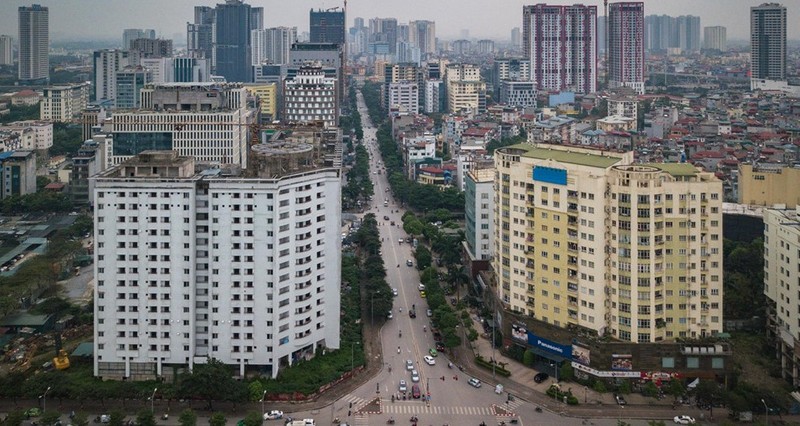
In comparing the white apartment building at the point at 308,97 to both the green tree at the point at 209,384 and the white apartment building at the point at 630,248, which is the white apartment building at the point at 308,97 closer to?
the white apartment building at the point at 630,248

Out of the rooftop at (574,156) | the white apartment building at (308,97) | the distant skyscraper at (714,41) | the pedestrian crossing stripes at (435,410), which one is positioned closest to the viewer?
the pedestrian crossing stripes at (435,410)

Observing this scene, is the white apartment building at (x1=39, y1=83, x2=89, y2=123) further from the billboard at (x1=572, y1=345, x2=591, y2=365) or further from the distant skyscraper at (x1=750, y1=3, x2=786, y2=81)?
the distant skyscraper at (x1=750, y1=3, x2=786, y2=81)

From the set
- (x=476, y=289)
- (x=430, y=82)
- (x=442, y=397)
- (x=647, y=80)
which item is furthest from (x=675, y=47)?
(x=442, y=397)

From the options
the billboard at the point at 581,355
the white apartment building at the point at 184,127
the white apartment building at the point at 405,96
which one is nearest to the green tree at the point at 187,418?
the billboard at the point at 581,355

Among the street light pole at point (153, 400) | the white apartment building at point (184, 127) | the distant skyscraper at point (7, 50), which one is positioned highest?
the distant skyscraper at point (7, 50)

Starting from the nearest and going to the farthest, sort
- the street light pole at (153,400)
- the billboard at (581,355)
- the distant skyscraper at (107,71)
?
the street light pole at (153,400), the billboard at (581,355), the distant skyscraper at (107,71)

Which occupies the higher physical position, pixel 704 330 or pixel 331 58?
pixel 331 58

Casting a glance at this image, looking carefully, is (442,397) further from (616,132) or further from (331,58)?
(331,58)

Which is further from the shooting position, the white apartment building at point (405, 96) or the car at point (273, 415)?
the white apartment building at point (405, 96)
